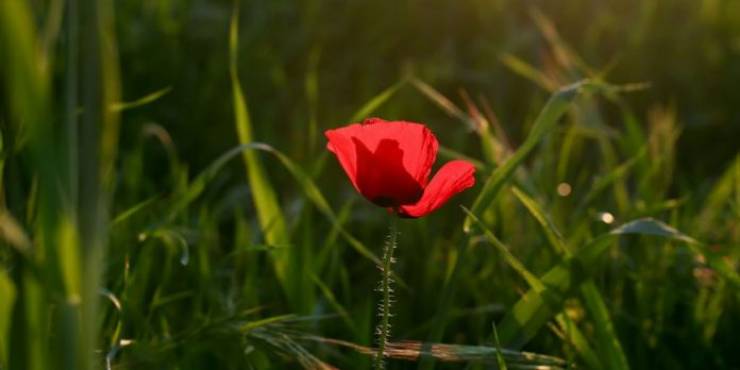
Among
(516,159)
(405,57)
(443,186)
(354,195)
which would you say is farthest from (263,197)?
(405,57)

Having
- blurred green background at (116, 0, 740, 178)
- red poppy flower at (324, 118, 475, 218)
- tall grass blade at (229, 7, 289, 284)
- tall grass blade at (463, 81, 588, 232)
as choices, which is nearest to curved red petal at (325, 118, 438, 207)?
red poppy flower at (324, 118, 475, 218)

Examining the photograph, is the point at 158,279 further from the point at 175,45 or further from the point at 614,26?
the point at 614,26

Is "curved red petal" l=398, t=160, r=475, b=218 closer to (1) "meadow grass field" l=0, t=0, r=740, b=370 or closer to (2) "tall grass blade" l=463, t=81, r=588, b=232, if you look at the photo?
(1) "meadow grass field" l=0, t=0, r=740, b=370

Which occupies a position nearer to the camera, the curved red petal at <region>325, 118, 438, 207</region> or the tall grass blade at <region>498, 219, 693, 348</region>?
the curved red petal at <region>325, 118, 438, 207</region>

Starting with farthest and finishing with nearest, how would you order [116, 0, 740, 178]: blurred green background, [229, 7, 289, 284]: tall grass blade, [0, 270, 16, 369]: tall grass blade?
[116, 0, 740, 178]: blurred green background, [229, 7, 289, 284]: tall grass blade, [0, 270, 16, 369]: tall grass blade

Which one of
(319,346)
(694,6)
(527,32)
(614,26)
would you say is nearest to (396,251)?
(319,346)

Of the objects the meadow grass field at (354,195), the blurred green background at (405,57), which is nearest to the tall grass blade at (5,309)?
the meadow grass field at (354,195)

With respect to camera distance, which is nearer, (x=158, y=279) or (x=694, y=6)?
(x=158, y=279)
